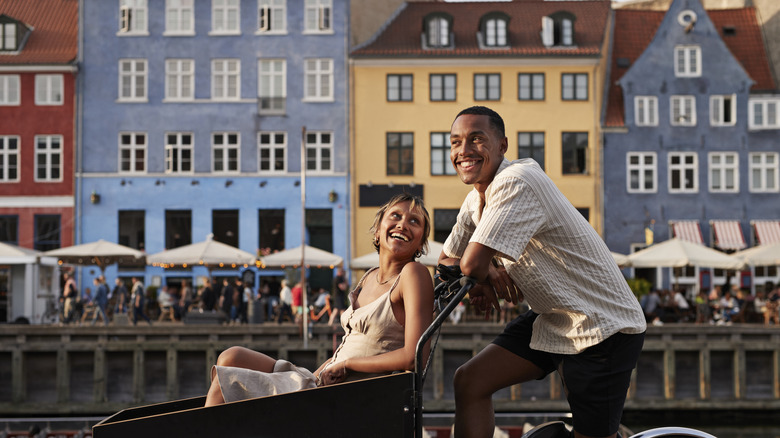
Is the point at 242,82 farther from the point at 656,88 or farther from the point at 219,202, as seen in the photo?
the point at 656,88

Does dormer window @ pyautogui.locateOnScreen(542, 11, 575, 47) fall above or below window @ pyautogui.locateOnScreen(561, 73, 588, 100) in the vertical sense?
above

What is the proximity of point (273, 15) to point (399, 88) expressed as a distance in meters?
5.46

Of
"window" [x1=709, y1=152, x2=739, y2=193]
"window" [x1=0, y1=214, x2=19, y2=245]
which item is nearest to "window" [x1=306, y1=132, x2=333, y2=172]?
"window" [x1=0, y1=214, x2=19, y2=245]

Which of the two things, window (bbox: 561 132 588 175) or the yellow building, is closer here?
the yellow building

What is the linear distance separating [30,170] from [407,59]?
1443 cm

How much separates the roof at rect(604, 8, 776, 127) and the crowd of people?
406 inches

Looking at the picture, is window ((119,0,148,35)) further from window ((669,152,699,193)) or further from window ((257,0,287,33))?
window ((669,152,699,193))

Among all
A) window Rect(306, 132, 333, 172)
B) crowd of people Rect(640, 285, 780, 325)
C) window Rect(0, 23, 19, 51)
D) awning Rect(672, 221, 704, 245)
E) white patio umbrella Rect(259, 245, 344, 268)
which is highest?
window Rect(0, 23, 19, 51)

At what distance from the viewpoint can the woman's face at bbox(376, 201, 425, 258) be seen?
3902 millimetres

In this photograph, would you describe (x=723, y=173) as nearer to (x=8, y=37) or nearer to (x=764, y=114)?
(x=764, y=114)

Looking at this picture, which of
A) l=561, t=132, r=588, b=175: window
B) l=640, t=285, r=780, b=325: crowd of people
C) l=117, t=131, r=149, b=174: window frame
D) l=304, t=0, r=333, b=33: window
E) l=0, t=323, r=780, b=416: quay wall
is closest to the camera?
l=0, t=323, r=780, b=416: quay wall

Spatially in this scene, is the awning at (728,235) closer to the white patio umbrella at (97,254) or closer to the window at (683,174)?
the window at (683,174)

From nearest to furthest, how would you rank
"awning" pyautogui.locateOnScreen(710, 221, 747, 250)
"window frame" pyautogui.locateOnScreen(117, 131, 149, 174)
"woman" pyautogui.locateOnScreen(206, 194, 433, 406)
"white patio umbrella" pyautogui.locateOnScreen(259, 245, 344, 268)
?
"woman" pyautogui.locateOnScreen(206, 194, 433, 406) → "white patio umbrella" pyautogui.locateOnScreen(259, 245, 344, 268) → "awning" pyautogui.locateOnScreen(710, 221, 747, 250) → "window frame" pyautogui.locateOnScreen(117, 131, 149, 174)

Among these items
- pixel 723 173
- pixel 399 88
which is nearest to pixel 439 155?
pixel 399 88
